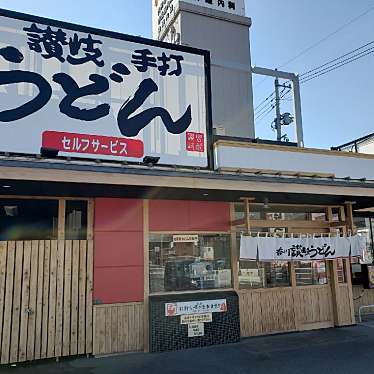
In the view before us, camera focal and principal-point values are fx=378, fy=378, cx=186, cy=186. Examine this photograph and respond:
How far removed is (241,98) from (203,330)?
1236 centimetres

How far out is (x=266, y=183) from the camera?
267 inches

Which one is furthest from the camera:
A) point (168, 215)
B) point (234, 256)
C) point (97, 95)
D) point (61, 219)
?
point (234, 256)

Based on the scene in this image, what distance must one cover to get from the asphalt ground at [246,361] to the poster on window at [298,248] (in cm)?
168

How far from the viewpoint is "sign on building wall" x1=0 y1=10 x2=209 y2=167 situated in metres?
6.31

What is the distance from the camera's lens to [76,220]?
712cm

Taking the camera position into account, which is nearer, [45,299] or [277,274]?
[45,299]

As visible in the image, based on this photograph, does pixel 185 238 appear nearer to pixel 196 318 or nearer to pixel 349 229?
pixel 196 318

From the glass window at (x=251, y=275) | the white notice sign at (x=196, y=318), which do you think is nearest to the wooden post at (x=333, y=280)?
the glass window at (x=251, y=275)

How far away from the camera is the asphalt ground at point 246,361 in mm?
5875

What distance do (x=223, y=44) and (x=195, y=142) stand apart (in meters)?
12.2

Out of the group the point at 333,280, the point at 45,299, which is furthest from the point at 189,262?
the point at 333,280

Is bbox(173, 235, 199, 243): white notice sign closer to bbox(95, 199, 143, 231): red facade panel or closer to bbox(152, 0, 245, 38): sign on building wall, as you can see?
bbox(95, 199, 143, 231): red facade panel

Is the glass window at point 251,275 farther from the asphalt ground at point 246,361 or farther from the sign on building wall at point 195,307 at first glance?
the asphalt ground at point 246,361

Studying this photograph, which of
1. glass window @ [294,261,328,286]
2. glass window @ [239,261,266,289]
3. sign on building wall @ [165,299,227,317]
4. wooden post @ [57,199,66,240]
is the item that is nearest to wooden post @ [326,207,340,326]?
glass window @ [294,261,328,286]
